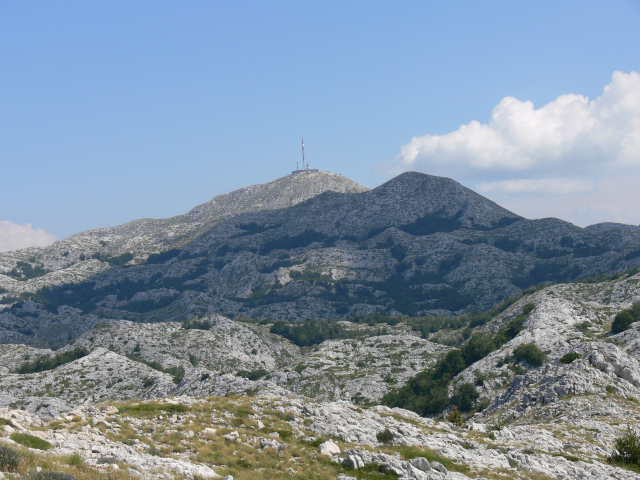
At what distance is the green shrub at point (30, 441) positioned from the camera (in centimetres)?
3013

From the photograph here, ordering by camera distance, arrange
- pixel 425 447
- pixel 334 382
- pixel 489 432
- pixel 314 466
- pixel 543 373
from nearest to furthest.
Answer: pixel 314 466 → pixel 425 447 → pixel 489 432 → pixel 543 373 → pixel 334 382

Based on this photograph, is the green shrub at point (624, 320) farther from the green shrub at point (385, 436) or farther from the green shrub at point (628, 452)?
the green shrub at point (385, 436)

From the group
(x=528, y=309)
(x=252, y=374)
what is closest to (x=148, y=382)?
(x=252, y=374)

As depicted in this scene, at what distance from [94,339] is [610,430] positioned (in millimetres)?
165329

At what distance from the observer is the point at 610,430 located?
5275cm

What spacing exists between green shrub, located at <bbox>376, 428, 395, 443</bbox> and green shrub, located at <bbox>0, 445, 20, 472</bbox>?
84.4 ft

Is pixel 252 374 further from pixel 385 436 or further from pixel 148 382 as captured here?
pixel 385 436

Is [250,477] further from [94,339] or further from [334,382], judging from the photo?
[94,339]

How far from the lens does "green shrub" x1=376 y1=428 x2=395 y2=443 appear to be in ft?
Answer: 136

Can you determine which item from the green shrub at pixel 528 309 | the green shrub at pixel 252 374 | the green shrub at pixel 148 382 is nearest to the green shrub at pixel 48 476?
the green shrub at pixel 148 382

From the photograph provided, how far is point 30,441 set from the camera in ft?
100

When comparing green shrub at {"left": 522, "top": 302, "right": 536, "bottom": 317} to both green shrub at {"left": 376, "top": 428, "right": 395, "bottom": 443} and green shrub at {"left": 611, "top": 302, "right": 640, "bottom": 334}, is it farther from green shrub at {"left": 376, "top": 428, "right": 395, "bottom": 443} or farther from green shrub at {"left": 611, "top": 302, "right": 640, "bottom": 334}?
Answer: green shrub at {"left": 376, "top": 428, "right": 395, "bottom": 443}

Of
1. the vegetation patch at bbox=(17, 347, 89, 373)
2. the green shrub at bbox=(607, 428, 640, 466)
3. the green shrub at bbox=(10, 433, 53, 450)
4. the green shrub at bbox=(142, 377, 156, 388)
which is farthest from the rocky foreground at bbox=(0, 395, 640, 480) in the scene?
the vegetation patch at bbox=(17, 347, 89, 373)

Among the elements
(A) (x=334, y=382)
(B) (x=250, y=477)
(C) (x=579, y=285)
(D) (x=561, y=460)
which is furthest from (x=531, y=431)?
(C) (x=579, y=285)
